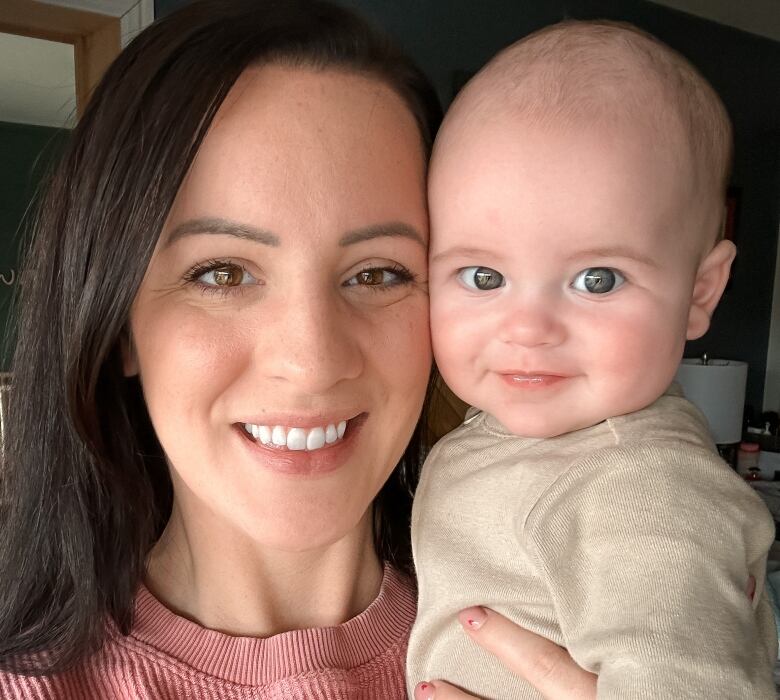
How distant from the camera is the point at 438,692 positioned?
938 millimetres

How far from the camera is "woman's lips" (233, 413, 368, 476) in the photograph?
3.09 ft

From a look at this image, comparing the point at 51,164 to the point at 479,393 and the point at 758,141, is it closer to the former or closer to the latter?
the point at 479,393

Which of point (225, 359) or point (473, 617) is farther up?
point (225, 359)

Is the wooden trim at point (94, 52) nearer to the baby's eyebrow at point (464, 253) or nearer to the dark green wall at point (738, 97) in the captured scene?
the dark green wall at point (738, 97)

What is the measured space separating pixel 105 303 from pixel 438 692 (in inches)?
25.9

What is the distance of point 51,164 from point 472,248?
68 cm

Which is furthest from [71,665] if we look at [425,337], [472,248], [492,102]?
[492,102]

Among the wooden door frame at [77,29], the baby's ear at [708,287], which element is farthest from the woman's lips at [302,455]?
the wooden door frame at [77,29]

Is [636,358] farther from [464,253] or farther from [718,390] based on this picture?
[718,390]

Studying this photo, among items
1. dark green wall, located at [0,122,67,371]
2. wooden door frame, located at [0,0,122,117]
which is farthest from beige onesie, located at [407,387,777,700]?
dark green wall, located at [0,122,67,371]

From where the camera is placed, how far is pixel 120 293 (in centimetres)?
91

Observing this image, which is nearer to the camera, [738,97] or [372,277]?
[372,277]

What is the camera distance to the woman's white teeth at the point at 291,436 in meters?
0.94

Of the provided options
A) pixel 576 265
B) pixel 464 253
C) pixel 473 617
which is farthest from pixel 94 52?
pixel 473 617
